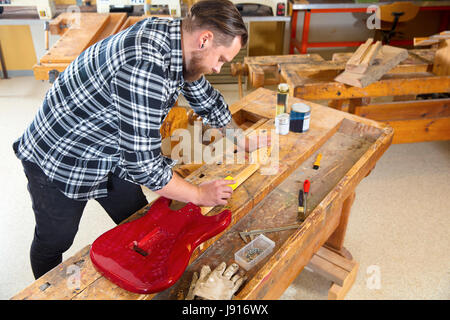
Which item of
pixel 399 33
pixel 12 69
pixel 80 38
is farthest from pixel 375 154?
pixel 12 69

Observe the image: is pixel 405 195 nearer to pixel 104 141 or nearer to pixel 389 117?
pixel 389 117

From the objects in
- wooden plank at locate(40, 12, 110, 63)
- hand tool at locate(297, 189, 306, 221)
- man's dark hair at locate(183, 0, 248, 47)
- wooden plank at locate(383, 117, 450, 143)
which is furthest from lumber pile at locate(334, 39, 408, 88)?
wooden plank at locate(40, 12, 110, 63)

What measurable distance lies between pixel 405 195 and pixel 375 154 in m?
1.21

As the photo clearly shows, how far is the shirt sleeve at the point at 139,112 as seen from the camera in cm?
103

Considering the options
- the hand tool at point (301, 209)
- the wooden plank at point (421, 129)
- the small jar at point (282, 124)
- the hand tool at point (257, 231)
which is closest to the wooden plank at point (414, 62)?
the wooden plank at point (421, 129)

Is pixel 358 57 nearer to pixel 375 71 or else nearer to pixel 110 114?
pixel 375 71

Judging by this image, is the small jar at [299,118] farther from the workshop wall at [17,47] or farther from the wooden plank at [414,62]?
the workshop wall at [17,47]

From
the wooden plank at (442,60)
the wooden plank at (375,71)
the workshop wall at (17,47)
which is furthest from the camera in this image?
the workshop wall at (17,47)

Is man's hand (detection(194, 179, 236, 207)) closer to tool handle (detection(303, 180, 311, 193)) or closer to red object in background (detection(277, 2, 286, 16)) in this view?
tool handle (detection(303, 180, 311, 193))

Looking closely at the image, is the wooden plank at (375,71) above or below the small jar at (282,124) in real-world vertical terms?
above

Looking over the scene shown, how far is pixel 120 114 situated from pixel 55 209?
1.90 feet

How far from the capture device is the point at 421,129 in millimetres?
2693

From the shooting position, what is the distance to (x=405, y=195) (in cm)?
273

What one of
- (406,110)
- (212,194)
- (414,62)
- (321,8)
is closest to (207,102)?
(212,194)
